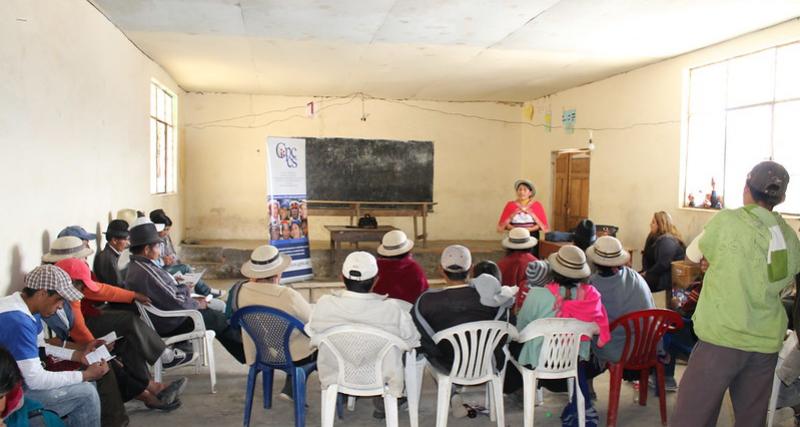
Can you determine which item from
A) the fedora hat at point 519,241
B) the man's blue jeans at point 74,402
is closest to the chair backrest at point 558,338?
the fedora hat at point 519,241

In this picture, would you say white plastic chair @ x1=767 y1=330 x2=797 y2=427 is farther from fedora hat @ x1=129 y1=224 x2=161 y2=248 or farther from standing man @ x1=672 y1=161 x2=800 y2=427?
fedora hat @ x1=129 y1=224 x2=161 y2=248

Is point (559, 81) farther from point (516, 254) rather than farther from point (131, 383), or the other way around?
point (131, 383)

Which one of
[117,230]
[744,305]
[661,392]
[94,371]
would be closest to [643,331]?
[661,392]

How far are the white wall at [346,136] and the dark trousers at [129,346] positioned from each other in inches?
262

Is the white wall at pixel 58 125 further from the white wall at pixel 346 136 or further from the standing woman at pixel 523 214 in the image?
the standing woman at pixel 523 214

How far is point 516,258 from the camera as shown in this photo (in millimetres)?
4395

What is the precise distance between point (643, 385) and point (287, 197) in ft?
14.9

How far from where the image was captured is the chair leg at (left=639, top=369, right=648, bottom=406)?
3.48 meters

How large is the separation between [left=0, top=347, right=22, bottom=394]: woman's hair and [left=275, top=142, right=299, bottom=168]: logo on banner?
5007 millimetres

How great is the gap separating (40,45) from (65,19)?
55cm

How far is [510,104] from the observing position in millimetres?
10773

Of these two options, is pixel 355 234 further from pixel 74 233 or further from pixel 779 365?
pixel 779 365

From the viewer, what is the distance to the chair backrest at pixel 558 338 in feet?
9.99

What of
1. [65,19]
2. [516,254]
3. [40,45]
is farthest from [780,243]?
[65,19]
